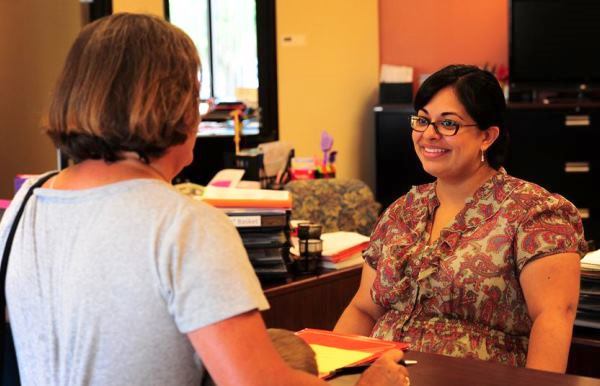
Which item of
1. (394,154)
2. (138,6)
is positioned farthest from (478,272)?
(394,154)

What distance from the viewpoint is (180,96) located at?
1221mm

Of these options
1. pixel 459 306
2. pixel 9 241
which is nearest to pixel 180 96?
pixel 9 241

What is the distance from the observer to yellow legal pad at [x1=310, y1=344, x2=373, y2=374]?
62.7 inches

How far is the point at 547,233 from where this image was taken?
2.08 metres

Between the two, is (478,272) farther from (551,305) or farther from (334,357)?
(334,357)

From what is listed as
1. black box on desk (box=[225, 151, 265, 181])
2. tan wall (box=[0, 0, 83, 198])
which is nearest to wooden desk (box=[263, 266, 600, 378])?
black box on desk (box=[225, 151, 265, 181])

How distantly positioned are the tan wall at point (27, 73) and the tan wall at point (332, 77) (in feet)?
6.73

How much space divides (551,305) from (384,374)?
0.71m

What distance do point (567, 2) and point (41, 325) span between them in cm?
587

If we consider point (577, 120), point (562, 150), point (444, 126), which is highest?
point (444, 126)

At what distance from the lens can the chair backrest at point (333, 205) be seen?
4.17 meters

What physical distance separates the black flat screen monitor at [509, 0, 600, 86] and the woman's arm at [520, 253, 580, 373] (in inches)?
184

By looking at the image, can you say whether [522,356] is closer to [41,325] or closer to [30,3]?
[41,325]

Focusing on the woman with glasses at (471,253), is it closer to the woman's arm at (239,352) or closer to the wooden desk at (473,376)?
the wooden desk at (473,376)
